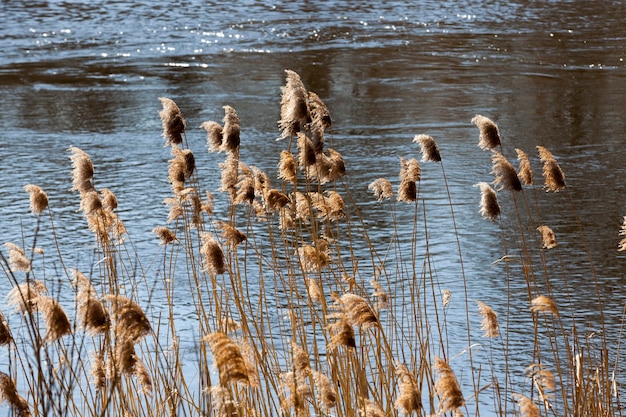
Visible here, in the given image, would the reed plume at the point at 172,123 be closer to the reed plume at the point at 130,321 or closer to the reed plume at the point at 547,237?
the reed plume at the point at 130,321

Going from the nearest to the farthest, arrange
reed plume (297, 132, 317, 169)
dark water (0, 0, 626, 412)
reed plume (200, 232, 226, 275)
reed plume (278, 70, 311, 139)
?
reed plume (200, 232, 226, 275) < reed plume (278, 70, 311, 139) < reed plume (297, 132, 317, 169) < dark water (0, 0, 626, 412)

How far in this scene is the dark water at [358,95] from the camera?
6.48 metres

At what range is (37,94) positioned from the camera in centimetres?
1025

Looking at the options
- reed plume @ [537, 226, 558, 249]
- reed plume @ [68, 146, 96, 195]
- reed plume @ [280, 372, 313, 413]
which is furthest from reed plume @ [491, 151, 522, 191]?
reed plume @ [68, 146, 96, 195]

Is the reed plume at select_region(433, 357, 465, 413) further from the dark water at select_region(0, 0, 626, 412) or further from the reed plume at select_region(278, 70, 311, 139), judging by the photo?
the dark water at select_region(0, 0, 626, 412)

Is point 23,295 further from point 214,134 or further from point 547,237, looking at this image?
→ point 547,237

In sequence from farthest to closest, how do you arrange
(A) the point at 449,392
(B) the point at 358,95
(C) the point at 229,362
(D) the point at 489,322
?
(B) the point at 358,95
(D) the point at 489,322
(A) the point at 449,392
(C) the point at 229,362

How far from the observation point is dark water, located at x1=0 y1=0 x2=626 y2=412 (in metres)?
6.48

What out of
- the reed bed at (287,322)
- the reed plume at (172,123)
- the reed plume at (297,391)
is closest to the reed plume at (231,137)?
the reed bed at (287,322)

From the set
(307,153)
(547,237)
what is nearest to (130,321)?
(307,153)

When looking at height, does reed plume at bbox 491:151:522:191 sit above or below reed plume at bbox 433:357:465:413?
above

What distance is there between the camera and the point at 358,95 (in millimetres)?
10125

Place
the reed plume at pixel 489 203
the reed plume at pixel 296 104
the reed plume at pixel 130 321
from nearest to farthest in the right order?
the reed plume at pixel 130 321, the reed plume at pixel 296 104, the reed plume at pixel 489 203

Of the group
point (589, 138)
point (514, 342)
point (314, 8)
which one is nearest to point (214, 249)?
point (514, 342)
